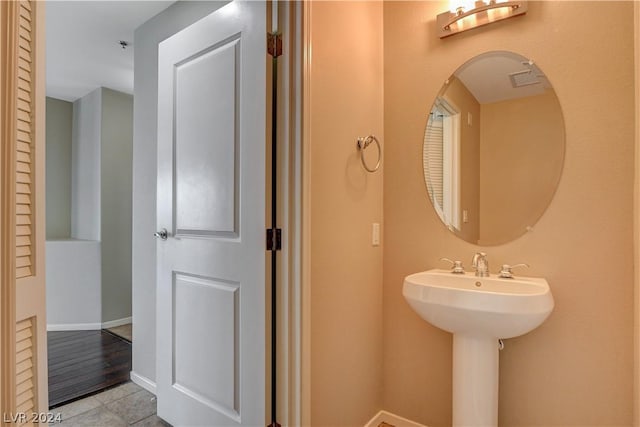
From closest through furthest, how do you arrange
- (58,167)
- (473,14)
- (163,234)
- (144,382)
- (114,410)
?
1. (473,14)
2. (163,234)
3. (114,410)
4. (144,382)
5. (58,167)

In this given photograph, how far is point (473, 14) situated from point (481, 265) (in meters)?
1.15

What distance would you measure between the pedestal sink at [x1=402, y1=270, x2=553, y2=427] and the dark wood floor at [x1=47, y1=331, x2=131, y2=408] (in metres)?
2.14

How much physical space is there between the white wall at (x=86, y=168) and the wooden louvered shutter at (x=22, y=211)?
11.0ft

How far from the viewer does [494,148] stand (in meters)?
1.69

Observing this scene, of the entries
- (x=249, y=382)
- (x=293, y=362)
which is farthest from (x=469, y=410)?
(x=249, y=382)

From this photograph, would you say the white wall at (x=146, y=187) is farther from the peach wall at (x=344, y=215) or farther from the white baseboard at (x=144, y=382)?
the peach wall at (x=344, y=215)

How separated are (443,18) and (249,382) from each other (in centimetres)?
187

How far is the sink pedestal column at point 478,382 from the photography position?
1459 millimetres

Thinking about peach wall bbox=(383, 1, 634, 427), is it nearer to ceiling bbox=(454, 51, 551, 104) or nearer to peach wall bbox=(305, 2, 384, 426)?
ceiling bbox=(454, 51, 551, 104)

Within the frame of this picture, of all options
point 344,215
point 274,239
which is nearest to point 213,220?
point 274,239

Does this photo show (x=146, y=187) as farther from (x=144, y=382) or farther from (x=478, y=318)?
(x=478, y=318)

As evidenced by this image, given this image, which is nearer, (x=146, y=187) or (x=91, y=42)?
(x=146, y=187)

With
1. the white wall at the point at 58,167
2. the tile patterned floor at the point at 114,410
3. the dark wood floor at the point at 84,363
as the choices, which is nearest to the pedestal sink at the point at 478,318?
the tile patterned floor at the point at 114,410

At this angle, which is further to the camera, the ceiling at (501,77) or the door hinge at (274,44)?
the ceiling at (501,77)
